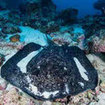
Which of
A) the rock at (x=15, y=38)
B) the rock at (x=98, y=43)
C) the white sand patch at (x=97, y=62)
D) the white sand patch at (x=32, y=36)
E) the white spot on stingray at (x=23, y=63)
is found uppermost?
the rock at (x=98, y=43)

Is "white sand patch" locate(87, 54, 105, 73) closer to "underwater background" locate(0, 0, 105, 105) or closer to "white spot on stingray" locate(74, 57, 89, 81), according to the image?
"underwater background" locate(0, 0, 105, 105)

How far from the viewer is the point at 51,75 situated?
4.57 meters

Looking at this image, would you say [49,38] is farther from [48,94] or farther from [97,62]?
[48,94]

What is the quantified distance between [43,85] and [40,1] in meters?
11.7

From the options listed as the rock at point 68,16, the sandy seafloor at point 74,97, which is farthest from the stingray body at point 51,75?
the rock at point 68,16

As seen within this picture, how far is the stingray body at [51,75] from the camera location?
4.32 meters

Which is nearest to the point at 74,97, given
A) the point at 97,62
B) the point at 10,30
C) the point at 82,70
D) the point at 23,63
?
the point at 82,70

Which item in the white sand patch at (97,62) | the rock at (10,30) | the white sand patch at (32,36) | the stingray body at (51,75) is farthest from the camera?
the rock at (10,30)

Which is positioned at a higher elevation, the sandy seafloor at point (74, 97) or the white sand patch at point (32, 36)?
the sandy seafloor at point (74, 97)

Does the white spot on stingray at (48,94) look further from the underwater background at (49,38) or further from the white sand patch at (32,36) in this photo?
the white sand patch at (32,36)

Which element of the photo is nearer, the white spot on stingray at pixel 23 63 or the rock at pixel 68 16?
the white spot on stingray at pixel 23 63

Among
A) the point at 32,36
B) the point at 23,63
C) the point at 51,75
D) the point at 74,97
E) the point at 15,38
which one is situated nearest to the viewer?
the point at 51,75

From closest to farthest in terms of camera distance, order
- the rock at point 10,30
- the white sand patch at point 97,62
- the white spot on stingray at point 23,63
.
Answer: the white spot on stingray at point 23,63
the white sand patch at point 97,62
the rock at point 10,30

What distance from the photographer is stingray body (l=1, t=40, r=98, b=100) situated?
170 inches
